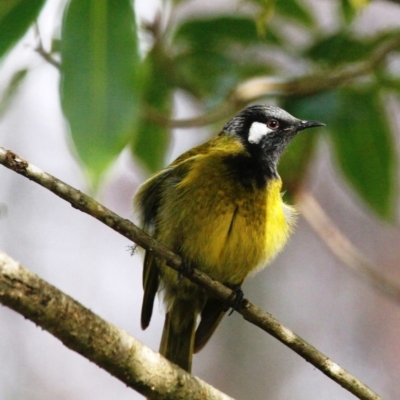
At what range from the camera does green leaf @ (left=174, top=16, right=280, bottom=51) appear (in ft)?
16.2

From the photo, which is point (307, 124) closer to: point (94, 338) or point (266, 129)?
point (266, 129)

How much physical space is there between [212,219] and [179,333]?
83 centimetres

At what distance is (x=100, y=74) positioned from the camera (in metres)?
3.31

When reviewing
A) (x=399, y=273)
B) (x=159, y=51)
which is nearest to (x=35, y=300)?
(x=159, y=51)

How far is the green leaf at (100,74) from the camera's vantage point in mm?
3057

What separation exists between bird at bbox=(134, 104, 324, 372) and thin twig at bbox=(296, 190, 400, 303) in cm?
27

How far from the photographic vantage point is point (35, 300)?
2.36 m

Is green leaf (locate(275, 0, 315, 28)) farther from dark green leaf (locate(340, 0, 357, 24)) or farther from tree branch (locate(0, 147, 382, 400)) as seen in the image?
tree branch (locate(0, 147, 382, 400))

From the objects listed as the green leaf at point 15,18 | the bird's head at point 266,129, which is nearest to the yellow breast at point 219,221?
the bird's head at point 266,129

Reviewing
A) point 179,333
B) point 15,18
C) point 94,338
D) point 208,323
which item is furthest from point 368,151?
point 94,338

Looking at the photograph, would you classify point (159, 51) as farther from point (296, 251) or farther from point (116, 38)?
point (296, 251)

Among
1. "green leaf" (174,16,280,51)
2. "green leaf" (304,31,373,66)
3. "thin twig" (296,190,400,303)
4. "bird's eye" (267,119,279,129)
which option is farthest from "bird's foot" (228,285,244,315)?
"green leaf" (174,16,280,51)

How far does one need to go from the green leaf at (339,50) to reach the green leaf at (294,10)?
23 centimetres

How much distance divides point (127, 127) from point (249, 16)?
2.14 m
